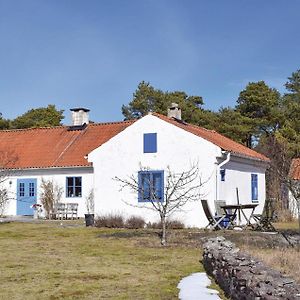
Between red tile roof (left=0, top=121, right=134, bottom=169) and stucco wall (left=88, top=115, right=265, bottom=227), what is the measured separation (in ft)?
13.9

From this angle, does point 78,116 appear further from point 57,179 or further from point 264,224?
point 264,224

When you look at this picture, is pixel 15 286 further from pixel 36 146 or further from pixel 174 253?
pixel 36 146

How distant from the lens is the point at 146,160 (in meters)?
25.4

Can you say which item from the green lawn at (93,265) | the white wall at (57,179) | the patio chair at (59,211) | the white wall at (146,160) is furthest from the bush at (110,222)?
the patio chair at (59,211)

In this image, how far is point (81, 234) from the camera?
68.2ft

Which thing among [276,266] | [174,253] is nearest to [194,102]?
[174,253]

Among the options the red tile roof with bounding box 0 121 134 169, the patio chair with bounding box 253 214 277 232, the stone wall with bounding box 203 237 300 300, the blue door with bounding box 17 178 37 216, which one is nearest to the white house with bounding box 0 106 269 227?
the blue door with bounding box 17 178 37 216

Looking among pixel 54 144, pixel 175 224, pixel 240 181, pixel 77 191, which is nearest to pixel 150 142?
pixel 175 224

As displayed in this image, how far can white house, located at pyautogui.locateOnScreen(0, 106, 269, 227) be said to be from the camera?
24.2 m

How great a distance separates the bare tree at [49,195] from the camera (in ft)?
100

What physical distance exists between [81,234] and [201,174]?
6.21 m

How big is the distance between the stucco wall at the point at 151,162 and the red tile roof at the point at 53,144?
4.16m

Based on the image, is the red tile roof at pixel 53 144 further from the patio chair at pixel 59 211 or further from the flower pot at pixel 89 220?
the flower pot at pixel 89 220

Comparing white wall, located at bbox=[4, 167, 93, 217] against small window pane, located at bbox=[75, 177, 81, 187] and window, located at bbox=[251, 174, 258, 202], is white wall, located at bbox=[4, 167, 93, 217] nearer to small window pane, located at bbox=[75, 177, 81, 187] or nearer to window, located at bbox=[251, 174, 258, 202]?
small window pane, located at bbox=[75, 177, 81, 187]
